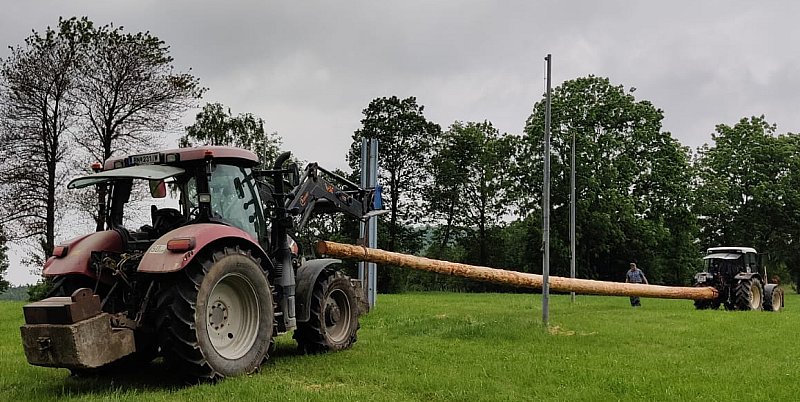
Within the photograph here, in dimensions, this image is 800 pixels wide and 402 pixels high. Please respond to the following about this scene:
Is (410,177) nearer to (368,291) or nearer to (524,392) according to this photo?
(368,291)

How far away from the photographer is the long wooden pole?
41.2 ft

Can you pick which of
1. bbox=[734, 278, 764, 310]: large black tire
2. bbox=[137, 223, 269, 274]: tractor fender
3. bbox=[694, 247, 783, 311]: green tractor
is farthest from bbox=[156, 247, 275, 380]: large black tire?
bbox=[694, 247, 783, 311]: green tractor

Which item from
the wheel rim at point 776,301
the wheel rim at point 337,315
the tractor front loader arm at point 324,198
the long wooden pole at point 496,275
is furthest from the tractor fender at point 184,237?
the wheel rim at point 776,301

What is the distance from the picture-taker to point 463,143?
147ft

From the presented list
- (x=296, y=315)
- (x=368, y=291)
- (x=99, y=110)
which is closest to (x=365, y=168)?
(x=368, y=291)

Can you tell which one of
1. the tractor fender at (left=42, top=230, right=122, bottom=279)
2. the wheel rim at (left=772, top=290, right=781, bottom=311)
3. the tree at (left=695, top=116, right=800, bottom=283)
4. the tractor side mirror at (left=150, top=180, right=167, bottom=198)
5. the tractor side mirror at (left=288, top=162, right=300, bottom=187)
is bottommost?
the wheel rim at (left=772, top=290, right=781, bottom=311)

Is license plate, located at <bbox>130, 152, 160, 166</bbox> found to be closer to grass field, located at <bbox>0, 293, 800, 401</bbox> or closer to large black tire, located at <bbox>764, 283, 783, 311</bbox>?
grass field, located at <bbox>0, 293, 800, 401</bbox>

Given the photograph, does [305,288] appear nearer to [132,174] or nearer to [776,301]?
[132,174]

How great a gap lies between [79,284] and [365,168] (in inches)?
375

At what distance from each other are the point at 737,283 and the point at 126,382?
692 inches

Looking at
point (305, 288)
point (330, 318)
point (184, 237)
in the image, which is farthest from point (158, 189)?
point (330, 318)

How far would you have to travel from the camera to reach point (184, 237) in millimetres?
7227

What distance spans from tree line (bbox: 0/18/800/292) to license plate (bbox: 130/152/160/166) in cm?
1496

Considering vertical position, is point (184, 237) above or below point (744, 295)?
above
